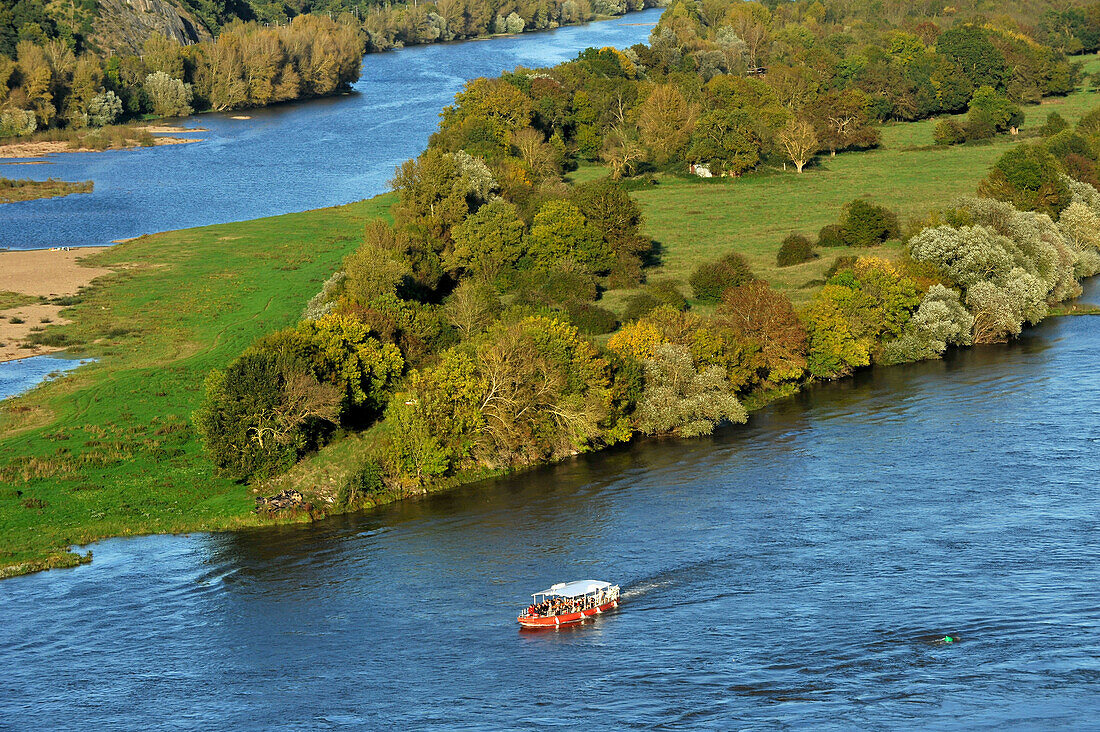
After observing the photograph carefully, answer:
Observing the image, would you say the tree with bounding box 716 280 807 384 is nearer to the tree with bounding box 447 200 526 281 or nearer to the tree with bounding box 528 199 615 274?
the tree with bounding box 528 199 615 274

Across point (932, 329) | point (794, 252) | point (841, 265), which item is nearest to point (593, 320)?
point (841, 265)

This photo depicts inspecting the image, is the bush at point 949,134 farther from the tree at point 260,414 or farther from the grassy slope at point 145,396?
the tree at point 260,414

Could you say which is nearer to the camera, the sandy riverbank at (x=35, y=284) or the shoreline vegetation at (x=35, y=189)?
the sandy riverbank at (x=35, y=284)

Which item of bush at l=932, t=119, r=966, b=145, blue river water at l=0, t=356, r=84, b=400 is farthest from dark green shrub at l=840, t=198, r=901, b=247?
blue river water at l=0, t=356, r=84, b=400

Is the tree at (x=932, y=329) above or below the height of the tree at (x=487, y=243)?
below

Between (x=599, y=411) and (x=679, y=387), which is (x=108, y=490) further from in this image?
(x=679, y=387)

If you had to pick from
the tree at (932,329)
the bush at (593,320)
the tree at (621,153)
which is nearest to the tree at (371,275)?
the bush at (593,320)

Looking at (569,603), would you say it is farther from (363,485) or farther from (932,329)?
(932,329)

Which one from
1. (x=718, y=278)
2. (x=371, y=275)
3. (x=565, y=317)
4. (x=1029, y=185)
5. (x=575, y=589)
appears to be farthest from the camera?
(x=1029, y=185)
